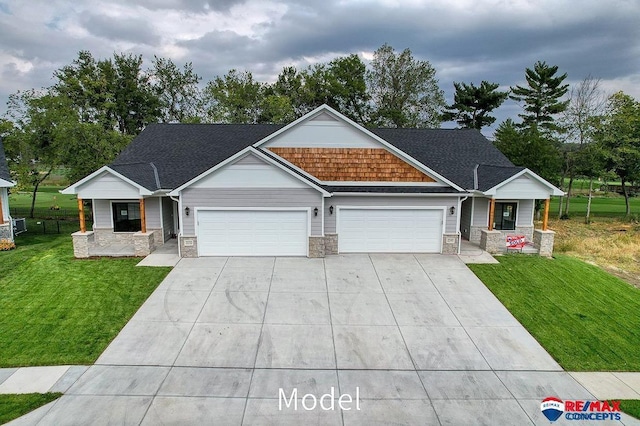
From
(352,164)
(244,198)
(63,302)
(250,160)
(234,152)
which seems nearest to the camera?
(63,302)

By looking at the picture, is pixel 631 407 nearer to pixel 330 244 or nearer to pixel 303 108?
pixel 330 244

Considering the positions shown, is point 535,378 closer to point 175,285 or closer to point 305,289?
point 305,289

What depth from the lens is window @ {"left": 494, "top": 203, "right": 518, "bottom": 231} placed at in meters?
17.8

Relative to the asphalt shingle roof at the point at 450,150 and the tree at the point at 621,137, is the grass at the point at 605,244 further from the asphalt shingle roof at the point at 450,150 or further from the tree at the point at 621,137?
the asphalt shingle roof at the point at 450,150

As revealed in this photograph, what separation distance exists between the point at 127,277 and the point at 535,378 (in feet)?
39.6

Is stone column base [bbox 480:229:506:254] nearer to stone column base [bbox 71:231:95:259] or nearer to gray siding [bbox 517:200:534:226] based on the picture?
gray siding [bbox 517:200:534:226]

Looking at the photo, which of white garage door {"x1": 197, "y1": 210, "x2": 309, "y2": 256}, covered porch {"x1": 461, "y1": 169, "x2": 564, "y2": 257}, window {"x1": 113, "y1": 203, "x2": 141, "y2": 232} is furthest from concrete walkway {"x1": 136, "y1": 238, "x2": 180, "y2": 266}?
covered porch {"x1": 461, "y1": 169, "x2": 564, "y2": 257}

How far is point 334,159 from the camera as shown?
15781 mm

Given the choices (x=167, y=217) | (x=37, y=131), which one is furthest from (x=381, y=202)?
(x=37, y=131)

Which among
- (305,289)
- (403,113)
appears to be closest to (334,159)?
(305,289)

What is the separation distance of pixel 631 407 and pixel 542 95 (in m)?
34.6

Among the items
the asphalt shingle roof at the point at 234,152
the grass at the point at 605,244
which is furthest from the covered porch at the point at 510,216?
the grass at the point at 605,244

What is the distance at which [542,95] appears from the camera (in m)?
34.9

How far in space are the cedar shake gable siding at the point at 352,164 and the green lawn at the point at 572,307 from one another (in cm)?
463
